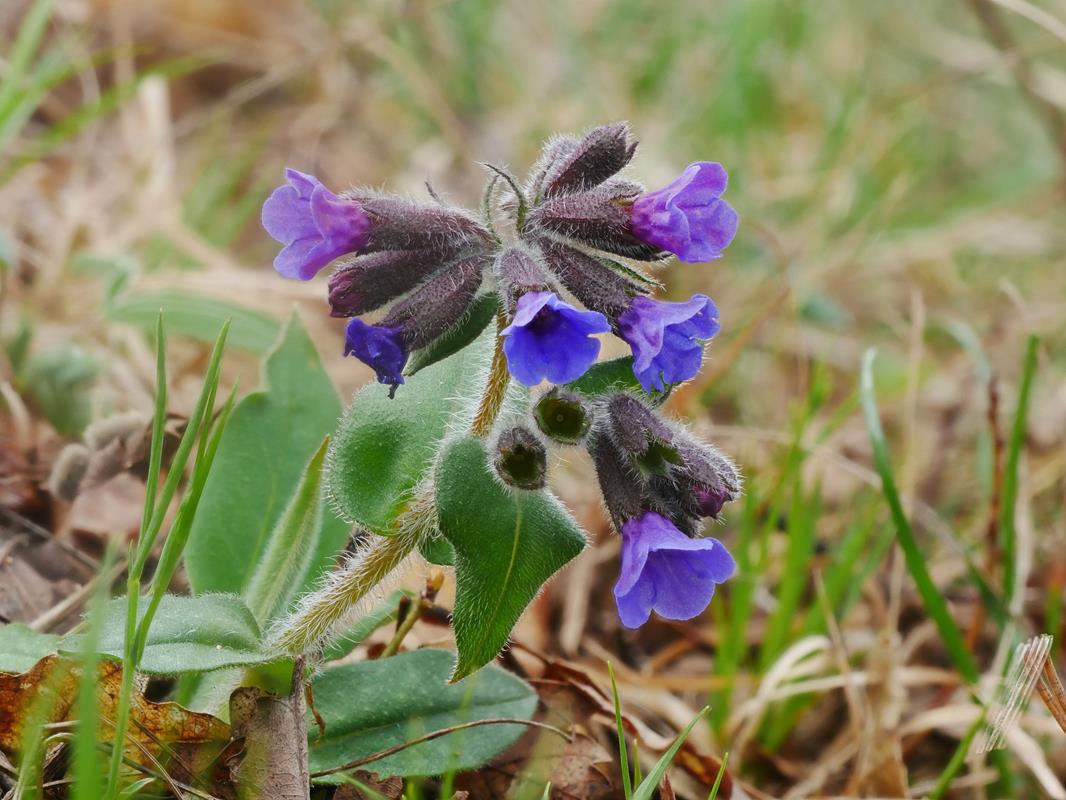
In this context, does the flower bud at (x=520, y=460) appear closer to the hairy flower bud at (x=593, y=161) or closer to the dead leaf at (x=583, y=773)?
the hairy flower bud at (x=593, y=161)

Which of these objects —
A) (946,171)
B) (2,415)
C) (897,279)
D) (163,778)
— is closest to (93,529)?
(2,415)

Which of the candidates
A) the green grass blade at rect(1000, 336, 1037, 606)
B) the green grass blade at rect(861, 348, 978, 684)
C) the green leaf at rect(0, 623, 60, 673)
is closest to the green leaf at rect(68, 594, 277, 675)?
the green leaf at rect(0, 623, 60, 673)

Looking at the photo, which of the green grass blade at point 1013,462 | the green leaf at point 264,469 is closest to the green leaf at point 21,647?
the green leaf at point 264,469

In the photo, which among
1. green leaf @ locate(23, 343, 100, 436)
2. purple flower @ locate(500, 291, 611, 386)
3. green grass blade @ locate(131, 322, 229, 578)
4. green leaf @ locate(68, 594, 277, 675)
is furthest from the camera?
green leaf @ locate(23, 343, 100, 436)

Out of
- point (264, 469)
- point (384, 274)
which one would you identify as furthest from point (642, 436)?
point (264, 469)

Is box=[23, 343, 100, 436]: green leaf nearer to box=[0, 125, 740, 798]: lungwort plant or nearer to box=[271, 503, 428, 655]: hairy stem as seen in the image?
box=[0, 125, 740, 798]: lungwort plant

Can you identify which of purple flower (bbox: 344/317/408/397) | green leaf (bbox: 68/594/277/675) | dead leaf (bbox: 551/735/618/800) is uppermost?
purple flower (bbox: 344/317/408/397)

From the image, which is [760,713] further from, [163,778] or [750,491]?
[163,778]

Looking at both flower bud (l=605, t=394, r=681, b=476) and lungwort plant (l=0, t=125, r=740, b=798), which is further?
flower bud (l=605, t=394, r=681, b=476)
